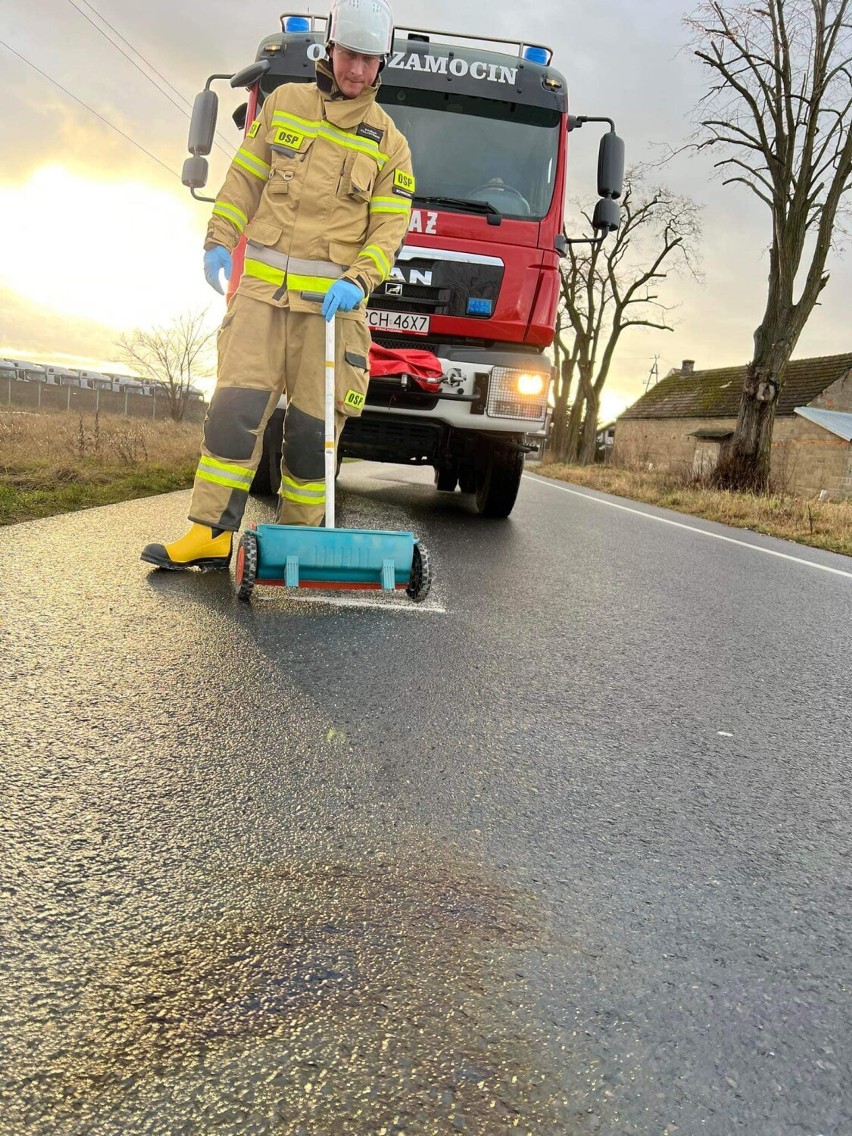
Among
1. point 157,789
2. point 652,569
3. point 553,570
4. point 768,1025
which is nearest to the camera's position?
point 768,1025

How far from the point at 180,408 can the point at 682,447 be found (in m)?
26.0

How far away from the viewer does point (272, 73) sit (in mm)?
6238

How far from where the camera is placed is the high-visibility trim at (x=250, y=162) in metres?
4.00

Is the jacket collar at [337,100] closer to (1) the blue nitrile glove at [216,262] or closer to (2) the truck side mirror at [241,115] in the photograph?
(1) the blue nitrile glove at [216,262]

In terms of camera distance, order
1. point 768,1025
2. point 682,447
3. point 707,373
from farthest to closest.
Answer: point 707,373
point 682,447
point 768,1025

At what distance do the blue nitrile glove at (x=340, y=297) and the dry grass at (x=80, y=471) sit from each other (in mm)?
2417

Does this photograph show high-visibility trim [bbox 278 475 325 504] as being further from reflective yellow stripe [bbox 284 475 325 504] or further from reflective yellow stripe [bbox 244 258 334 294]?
reflective yellow stripe [bbox 244 258 334 294]

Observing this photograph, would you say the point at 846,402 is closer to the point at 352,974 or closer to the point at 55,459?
the point at 55,459

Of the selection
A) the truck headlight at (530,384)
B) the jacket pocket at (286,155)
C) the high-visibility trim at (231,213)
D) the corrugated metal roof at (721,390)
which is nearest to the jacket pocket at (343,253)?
the jacket pocket at (286,155)

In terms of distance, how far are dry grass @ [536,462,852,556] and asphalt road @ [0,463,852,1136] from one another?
690 cm

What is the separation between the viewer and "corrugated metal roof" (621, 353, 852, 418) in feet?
128

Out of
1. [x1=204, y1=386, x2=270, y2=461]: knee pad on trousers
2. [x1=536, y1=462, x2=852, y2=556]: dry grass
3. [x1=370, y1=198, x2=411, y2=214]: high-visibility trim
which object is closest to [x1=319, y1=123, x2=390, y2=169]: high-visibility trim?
[x1=370, y1=198, x2=411, y2=214]: high-visibility trim

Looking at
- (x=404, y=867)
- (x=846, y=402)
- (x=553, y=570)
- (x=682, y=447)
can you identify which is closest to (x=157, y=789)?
(x=404, y=867)

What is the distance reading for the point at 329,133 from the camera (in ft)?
12.7
